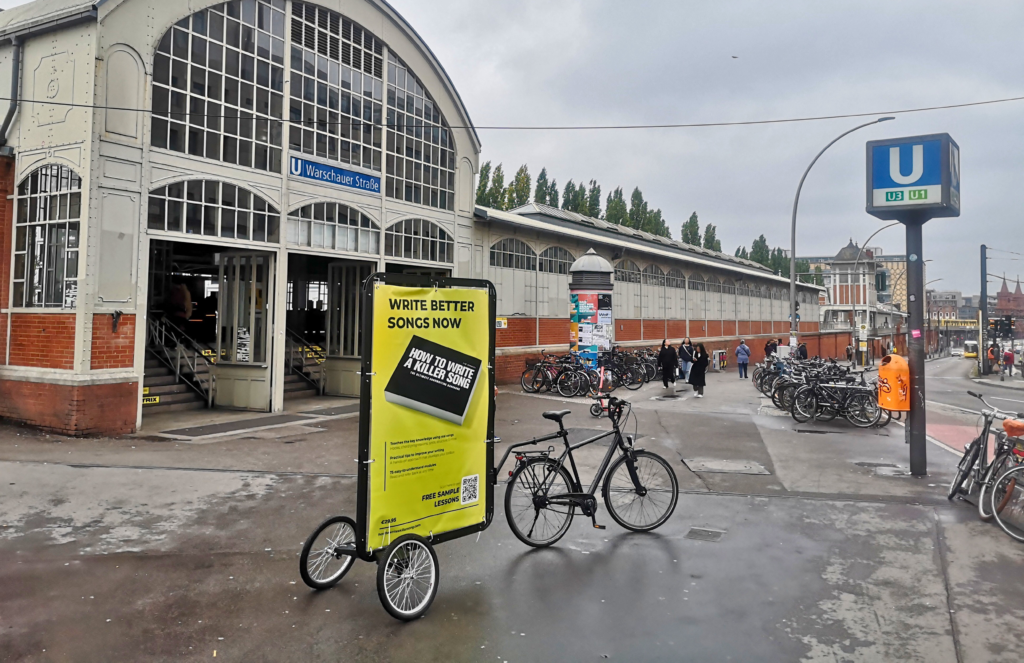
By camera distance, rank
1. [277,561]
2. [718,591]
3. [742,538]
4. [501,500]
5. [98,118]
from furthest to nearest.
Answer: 1. [98,118]
2. [501,500]
3. [742,538]
4. [277,561]
5. [718,591]

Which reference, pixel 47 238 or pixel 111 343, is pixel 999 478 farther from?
pixel 47 238

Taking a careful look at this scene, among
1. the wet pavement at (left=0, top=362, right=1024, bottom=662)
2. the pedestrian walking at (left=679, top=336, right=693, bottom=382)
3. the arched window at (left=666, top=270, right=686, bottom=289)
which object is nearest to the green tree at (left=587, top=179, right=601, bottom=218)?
the arched window at (left=666, top=270, right=686, bottom=289)

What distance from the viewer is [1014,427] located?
22.1ft

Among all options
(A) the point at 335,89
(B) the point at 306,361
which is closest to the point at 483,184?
(B) the point at 306,361

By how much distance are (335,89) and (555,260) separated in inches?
410

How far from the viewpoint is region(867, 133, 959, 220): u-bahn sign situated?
8734mm

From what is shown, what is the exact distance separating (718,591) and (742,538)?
133cm

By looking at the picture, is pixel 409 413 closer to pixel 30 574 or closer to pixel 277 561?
pixel 277 561

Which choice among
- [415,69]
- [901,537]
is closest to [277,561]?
[901,537]

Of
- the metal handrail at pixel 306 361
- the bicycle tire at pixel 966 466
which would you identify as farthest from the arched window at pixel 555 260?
the bicycle tire at pixel 966 466

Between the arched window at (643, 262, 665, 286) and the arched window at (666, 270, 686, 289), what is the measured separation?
0.73 metres

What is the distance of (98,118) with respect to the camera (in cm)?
1048

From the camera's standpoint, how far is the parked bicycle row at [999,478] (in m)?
6.22

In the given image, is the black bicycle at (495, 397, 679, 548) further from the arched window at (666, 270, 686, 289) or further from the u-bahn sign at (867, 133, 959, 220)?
the arched window at (666, 270, 686, 289)
